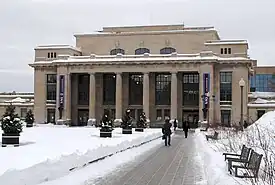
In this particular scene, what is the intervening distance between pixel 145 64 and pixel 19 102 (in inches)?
1087

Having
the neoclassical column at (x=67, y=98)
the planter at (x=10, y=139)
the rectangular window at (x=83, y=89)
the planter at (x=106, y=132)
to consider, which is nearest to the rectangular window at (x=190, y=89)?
the rectangular window at (x=83, y=89)

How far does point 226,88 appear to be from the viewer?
87.7 m

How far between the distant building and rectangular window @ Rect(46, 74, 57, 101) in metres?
5.38

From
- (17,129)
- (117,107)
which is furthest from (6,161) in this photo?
(117,107)

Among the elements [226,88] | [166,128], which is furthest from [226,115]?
[166,128]

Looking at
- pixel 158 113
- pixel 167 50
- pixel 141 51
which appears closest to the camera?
pixel 158 113

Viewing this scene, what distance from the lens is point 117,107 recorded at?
3553 inches

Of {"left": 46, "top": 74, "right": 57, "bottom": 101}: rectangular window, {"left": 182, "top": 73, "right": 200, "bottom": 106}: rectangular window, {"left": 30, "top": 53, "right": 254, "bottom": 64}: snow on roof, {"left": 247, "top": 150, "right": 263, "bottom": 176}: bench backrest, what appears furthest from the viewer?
{"left": 46, "top": 74, "right": 57, "bottom": 101}: rectangular window

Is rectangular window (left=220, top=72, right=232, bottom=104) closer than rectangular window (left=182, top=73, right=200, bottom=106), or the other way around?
rectangular window (left=220, top=72, right=232, bottom=104)

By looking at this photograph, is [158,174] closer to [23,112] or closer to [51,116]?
[51,116]

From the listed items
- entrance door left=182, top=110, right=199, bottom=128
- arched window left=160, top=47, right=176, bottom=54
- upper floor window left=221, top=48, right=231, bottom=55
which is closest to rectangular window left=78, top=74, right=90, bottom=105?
arched window left=160, top=47, right=176, bottom=54

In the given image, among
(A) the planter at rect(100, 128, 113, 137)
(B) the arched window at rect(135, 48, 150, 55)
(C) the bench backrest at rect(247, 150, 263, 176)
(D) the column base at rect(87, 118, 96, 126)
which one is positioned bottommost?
(D) the column base at rect(87, 118, 96, 126)

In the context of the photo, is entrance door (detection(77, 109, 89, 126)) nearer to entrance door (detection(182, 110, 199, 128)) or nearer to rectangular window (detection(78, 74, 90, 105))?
rectangular window (detection(78, 74, 90, 105))

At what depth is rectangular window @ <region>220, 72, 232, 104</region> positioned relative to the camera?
8725cm
